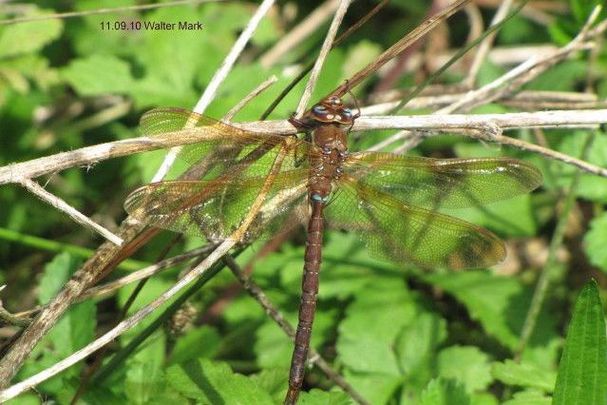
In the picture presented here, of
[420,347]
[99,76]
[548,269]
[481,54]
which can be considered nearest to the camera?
[420,347]

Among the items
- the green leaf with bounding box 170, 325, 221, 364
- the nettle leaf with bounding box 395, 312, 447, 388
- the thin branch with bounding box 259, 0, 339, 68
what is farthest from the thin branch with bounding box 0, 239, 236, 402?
the thin branch with bounding box 259, 0, 339, 68

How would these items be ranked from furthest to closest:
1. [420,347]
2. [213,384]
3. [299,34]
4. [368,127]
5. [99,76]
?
1. [299,34]
2. [99,76]
3. [420,347]
4. [368,127]
5. [213,384]

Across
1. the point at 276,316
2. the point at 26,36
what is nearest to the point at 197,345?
the point at 276,316

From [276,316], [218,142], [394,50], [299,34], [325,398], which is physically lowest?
[325,398]

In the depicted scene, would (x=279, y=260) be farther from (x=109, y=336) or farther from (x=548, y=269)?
(x=109, y=336)

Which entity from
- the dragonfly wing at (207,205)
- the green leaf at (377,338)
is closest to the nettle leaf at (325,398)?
the dragonfly wing at (207,205)

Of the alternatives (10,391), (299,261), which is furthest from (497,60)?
(10,391)

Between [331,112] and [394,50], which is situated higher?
[394,50]
